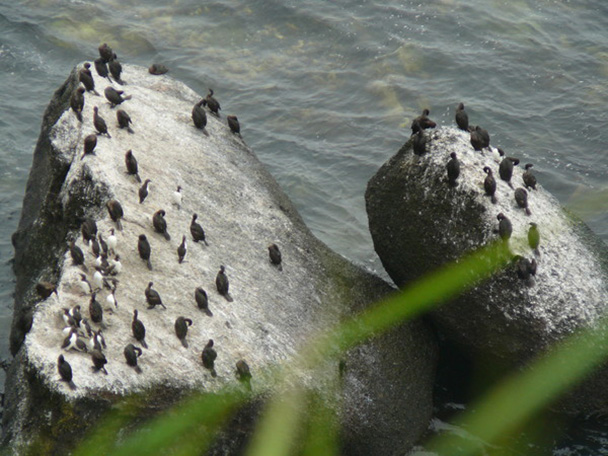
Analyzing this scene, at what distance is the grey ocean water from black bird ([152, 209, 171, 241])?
619 centimetres

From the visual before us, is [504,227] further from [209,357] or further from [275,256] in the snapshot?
[209,357]

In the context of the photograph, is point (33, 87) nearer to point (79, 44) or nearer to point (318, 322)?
point (79, 44)

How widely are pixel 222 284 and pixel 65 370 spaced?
8.61 feet

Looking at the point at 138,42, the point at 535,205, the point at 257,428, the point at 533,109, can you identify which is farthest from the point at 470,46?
the point at 257,428

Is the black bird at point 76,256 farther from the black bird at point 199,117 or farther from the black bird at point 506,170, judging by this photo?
the black bird at point 506,170

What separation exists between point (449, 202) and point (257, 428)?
3.70m

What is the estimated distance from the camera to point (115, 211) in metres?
11.4

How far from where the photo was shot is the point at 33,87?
22.8 meters

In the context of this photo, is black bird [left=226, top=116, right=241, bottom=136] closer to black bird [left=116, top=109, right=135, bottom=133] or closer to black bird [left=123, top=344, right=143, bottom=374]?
black bird [left=116, top=109, right=135, bottom=133]

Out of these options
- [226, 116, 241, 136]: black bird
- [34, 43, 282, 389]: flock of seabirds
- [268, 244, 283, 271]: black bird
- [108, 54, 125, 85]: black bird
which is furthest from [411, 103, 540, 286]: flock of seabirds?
[108, 54, 125, 85]: black bird

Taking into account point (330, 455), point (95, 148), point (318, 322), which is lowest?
point (330, 455)

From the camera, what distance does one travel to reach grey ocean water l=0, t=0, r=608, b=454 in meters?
19.7

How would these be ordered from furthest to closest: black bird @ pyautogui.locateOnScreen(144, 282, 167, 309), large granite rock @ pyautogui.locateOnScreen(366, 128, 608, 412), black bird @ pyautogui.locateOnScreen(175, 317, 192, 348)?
large granite rock @ pyautogui.locateOnScreen(366, 128, 608, 412) → black bird @ pyautogui.locateOnScreen(144, 282, 167, 309) → black bird @ pyautogui.locateOnScreen(175, 317, 192, 348)

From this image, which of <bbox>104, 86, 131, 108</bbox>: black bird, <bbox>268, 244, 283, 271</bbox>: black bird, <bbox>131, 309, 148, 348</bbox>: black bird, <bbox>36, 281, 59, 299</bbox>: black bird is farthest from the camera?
<bbox>104, 86, 131, 108</bbox>: black bird
